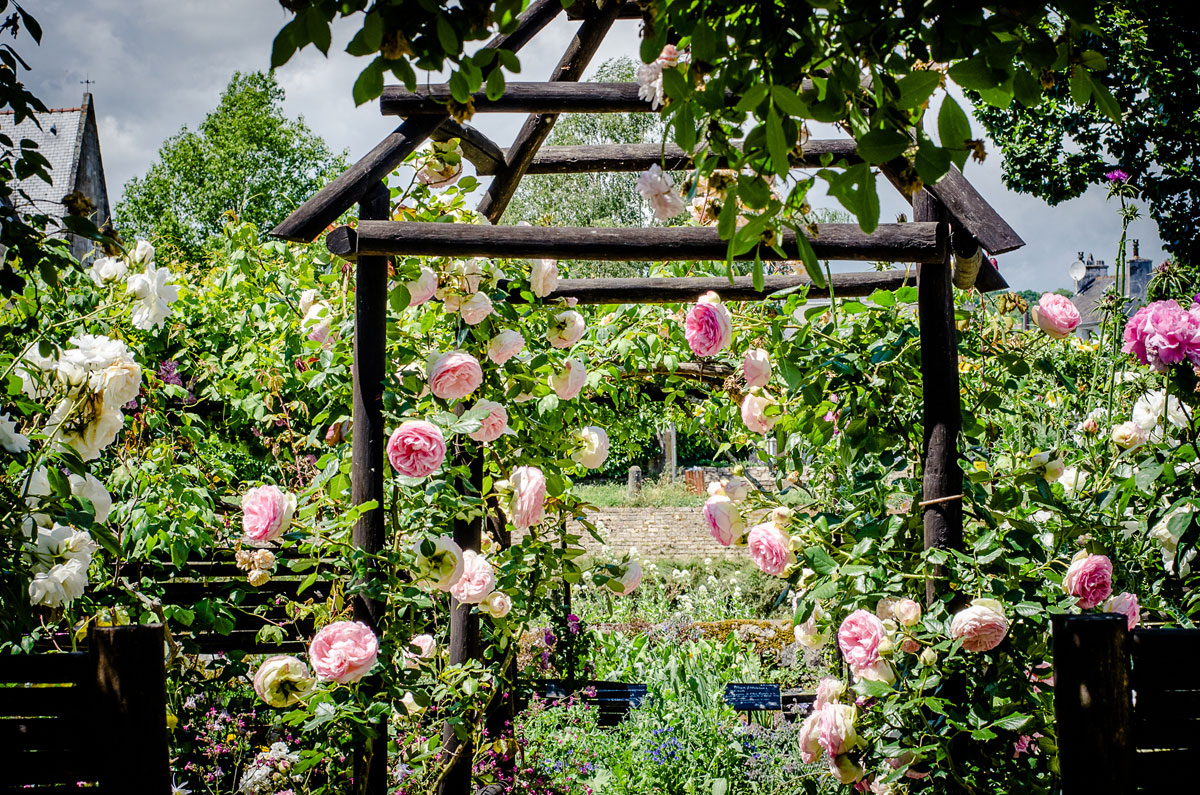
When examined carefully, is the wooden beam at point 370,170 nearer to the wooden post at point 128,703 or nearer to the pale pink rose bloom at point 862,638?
the wooden post at point 128,703

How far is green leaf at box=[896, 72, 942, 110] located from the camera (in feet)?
2.66

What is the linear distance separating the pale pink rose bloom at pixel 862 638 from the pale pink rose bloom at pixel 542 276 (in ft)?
4.21

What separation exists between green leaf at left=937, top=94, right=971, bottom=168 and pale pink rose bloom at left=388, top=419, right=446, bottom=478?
50.7 inches

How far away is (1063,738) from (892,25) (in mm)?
984

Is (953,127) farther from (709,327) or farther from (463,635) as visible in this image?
(463,635)

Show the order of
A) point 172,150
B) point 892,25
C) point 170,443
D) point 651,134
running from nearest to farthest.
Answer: point 892,25 → point 170,443 → point 651,134 → point 172,150

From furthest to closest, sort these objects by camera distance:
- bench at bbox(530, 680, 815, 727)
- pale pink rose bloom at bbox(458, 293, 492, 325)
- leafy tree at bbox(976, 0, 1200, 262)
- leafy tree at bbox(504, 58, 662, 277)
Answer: leafy tree at bbox(504, 58, 662, 277) < leafy tree at bbox(976, 0, 1200, 262) < bench at bbox(530, 680, 815, 727) < pale pink rose bloom at bbox(458, 293, 492, 325)

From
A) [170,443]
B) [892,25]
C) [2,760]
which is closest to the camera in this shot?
[892,25]

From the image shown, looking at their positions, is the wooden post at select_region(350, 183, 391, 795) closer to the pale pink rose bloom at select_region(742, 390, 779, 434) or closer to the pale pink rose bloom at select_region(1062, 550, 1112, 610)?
the pale pink rose bloom at select_region(742, 390, 779, 434)

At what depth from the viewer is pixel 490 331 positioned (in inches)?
90.7

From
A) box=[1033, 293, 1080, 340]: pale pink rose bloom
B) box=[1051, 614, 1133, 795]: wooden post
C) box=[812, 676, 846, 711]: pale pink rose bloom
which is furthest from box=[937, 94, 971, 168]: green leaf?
box=[812, 676, 846, 711]: pale pink rose bloom

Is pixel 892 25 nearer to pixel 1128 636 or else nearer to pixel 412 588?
pixel 1128 636

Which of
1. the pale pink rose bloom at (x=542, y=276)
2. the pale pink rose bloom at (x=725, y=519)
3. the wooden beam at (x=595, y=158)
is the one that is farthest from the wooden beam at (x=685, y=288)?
the pale pink rose bloom at (x=725, y=519)

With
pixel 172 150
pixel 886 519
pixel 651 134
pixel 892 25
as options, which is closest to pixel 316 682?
pixel 886 519
